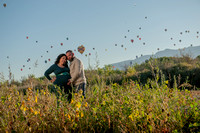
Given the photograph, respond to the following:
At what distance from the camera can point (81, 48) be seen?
1283 centimetres

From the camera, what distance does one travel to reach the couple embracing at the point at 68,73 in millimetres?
4705

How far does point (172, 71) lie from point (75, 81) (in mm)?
6595

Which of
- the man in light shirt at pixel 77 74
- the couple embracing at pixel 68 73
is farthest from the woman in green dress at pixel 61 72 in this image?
the man in light shirt at pixel 77 74

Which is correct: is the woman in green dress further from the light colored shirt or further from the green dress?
the light colored shirt

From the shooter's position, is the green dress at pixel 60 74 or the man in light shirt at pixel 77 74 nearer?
the man in light shirt at pixel 77 74

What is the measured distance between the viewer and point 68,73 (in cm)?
510

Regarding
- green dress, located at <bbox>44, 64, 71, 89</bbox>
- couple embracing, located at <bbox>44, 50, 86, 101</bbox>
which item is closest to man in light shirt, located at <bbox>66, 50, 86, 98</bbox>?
couple embracing, located at <bbox>44, 50, 86, 101</bbox>

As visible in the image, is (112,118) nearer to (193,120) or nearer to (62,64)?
(193,120)

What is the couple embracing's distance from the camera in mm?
4705

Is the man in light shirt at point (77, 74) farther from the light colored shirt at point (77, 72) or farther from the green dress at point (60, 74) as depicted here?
the green dress at point (60, 74)

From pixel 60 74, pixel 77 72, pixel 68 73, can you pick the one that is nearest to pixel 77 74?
pixel 77 72

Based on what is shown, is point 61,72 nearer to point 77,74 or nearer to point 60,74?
point 60,74

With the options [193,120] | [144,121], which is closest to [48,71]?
[144,121]

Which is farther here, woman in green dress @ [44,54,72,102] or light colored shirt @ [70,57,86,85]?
woman in green dress @ [44,54,72,102]
